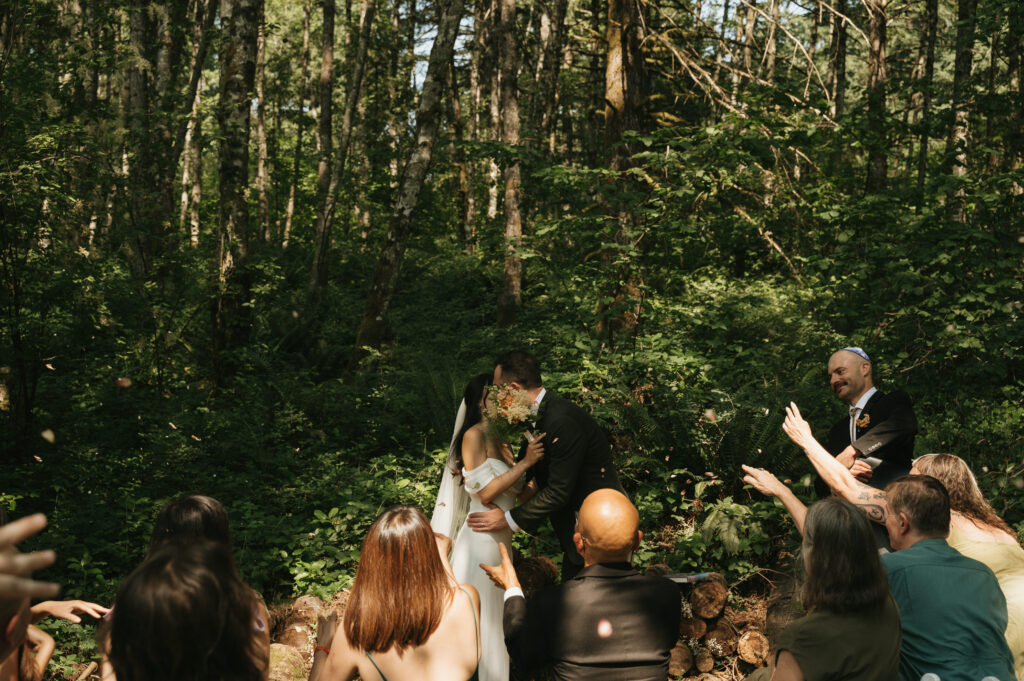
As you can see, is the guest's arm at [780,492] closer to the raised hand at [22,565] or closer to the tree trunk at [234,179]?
the raised hand at [22,565]

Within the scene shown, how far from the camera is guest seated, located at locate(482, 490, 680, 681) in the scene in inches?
118

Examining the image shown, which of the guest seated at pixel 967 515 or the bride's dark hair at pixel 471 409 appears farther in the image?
the bride's dark hair at pixel 471 409

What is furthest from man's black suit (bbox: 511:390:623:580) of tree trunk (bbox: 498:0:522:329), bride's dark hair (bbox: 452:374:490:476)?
tree trunk (bbox: 498:0:522:329)

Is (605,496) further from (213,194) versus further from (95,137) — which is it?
(213,194)

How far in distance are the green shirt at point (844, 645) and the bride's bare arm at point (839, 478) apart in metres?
1.39

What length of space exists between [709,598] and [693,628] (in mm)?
258

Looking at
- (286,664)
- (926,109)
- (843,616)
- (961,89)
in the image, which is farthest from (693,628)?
(926,109)

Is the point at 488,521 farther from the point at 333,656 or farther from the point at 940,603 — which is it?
the point at 940,603

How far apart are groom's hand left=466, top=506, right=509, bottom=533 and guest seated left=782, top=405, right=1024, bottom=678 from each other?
195cm

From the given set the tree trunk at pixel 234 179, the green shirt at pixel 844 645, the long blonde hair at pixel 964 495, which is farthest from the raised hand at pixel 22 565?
the tree trunk at pixel 234 179

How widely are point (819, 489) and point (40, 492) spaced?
755 centimetres

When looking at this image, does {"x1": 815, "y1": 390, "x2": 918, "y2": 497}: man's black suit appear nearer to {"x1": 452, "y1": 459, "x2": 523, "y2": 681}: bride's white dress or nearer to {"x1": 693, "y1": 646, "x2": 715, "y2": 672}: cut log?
{"x1": 693, "y1": 646, "x2": 715, "y2": 672}: cut log

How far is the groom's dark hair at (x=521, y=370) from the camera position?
459 cm

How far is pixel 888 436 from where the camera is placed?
4480 mm
